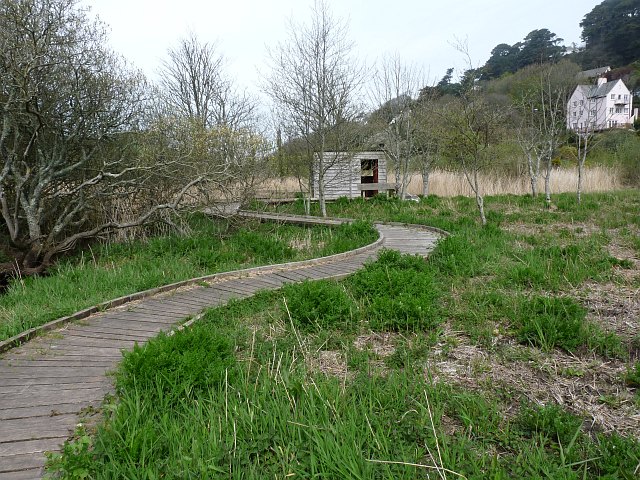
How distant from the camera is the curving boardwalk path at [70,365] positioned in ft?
7.98

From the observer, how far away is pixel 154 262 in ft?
24.0

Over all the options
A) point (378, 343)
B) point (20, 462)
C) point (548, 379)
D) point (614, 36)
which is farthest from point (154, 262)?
point (614, 36)

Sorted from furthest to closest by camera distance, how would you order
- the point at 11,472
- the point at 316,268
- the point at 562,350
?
1. the point at 316,268
2. the point at 562,350
3. the point at 11,472

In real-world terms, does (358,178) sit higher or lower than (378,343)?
higher

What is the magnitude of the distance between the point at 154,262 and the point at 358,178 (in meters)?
12.7

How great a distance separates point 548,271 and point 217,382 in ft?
A: 15.2

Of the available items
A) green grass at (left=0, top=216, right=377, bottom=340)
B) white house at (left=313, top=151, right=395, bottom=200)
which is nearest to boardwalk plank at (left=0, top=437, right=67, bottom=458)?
green grass at (left=0, top=216, right=377, bottom=340)

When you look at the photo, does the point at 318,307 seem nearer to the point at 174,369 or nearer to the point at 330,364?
the point at 330,364

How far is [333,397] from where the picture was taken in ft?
9.07

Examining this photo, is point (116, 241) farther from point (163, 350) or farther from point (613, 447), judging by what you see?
point (613, 447)

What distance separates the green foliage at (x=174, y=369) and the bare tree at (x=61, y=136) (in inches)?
228

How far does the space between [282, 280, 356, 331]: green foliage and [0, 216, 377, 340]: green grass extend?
91.8 inches

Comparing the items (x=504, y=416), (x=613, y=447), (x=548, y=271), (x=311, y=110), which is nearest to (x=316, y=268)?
(x=548, y=271)

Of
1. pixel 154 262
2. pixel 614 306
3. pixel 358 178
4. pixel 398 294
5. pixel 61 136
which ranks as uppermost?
pixel 61 136
